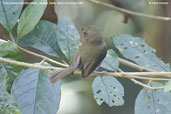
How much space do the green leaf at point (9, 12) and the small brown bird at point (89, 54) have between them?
1.01 ft

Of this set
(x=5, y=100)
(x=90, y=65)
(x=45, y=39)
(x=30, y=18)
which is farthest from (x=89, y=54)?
(x=5, y=100)

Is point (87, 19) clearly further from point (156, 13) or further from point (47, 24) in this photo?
point (47, 24)

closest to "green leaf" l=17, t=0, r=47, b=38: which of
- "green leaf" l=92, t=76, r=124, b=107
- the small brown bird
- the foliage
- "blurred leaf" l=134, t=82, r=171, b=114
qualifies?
the foliage

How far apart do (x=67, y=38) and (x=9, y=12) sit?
0.27 meters

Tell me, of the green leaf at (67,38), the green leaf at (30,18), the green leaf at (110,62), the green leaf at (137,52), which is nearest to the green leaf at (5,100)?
the green leaf at (30,18)

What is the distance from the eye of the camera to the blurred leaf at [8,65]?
1413mm

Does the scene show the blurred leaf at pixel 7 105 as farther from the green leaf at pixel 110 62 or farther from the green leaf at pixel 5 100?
the green leaf at pixel 110 62

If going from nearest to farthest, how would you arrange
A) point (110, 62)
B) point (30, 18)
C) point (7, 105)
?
point (7, 105), point (30, 18), point (110, 62)

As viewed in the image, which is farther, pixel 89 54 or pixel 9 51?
pixel 89 54

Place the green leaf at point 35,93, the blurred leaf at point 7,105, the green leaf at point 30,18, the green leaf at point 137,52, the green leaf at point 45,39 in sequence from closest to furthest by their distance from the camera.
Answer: the blurred leaf at point 7,105, the green leaf at point 35,93, the green leaf at point 30,18, the green leaf at point 45,39, the green leaf at point 137,52

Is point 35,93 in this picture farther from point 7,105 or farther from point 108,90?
point 108,90

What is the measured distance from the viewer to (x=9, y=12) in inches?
61.9

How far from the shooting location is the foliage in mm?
1404

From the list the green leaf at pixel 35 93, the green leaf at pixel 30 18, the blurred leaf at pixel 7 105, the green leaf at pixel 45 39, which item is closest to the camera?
the blurred leaf at pixel 7 105
